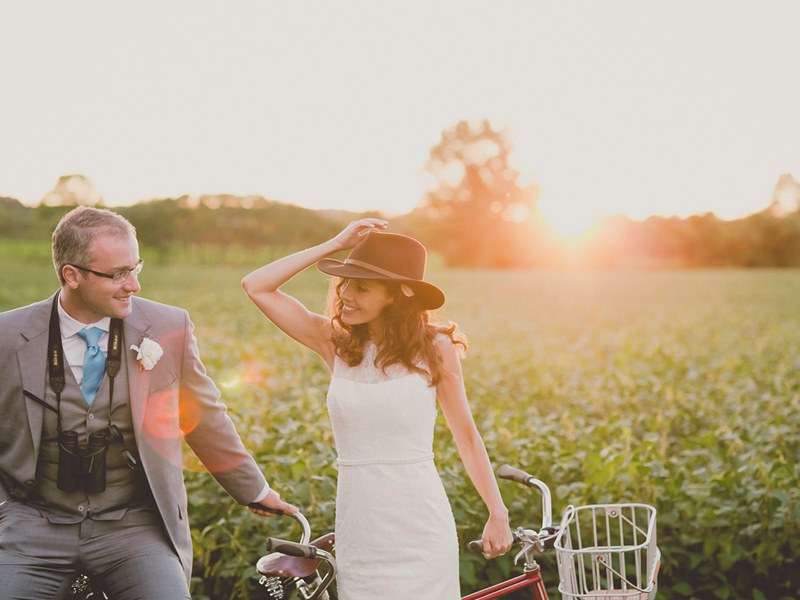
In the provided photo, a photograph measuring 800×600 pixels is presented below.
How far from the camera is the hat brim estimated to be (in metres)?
3.32

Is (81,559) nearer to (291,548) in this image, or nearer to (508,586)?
(291,548)

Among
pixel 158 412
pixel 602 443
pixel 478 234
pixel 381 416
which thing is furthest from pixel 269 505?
pixel 478 234

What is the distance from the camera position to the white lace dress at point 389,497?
3.21 m

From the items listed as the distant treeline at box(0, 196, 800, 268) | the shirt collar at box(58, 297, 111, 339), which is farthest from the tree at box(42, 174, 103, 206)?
the shirt collar at box(58, 297, 111, 339)

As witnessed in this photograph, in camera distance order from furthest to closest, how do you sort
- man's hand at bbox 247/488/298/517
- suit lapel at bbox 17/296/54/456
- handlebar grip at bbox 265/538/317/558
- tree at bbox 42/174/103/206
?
tree at bbox 42/174/103/206 → man's hand at bbox 247/488/298/517 → suit lapel at bbox 17/296/54/456 → handlebar grip at bbox 265/538/317/558

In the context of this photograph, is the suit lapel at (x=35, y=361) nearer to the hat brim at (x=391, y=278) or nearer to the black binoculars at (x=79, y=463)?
the black binoculars at (x=79, y=463)

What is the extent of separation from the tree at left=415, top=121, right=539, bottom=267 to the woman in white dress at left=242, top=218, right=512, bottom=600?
8040cm

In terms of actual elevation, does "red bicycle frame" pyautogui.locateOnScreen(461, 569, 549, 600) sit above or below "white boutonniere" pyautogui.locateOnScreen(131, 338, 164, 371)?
below

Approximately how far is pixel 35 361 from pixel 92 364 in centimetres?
20

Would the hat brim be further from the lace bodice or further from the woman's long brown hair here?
the lace bodice

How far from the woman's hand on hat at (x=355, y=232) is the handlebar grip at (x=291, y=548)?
3.76ft

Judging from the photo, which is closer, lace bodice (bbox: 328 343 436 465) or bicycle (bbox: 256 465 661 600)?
bicycle (bbox: 256 465 661 600)

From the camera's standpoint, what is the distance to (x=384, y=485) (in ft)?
10.6

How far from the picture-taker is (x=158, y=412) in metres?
3.44
